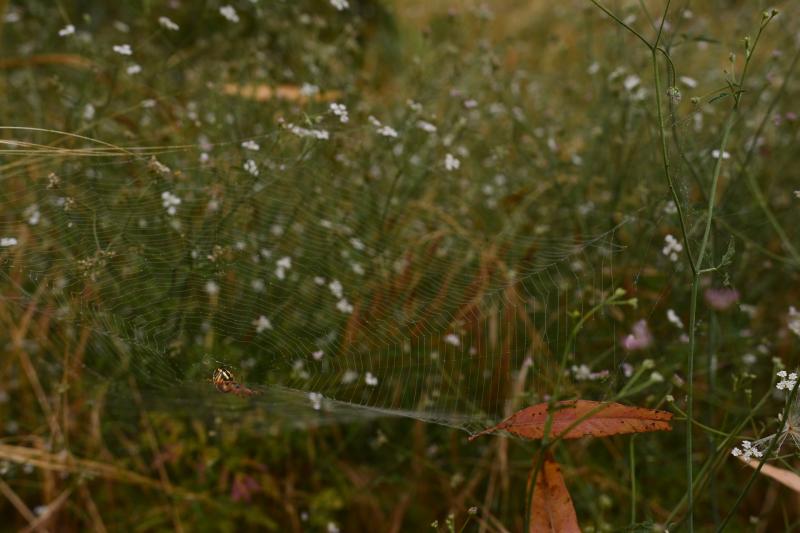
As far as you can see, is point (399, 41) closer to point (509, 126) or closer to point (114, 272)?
point (509, 126)

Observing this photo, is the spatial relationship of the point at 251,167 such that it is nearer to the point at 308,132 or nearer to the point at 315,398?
the point at 308,132

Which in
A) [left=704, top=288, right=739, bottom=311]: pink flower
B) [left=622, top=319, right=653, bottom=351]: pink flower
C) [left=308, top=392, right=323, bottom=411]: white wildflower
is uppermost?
[left=704, top=288, right=739, bottom=311]: pink flower

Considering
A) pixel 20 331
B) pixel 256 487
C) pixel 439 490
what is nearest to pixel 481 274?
pixel 439 490

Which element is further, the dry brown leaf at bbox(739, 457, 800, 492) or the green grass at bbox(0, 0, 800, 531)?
the green grass at bbox(0, 0, 800, 531)

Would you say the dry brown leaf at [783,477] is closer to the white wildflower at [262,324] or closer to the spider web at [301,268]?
the spider web at [301,268]

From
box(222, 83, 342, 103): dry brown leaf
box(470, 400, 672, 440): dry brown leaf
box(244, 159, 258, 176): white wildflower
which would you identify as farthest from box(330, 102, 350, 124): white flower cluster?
box(470, 400, 672, 440): dry brown leaf

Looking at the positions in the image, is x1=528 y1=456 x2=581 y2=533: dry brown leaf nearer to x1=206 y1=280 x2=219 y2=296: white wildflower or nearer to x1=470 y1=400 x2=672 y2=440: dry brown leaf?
x1=470 y1=400 x2=672 y2=440: dry brown leaf

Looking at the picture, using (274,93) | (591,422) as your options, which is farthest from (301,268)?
(591,422)
